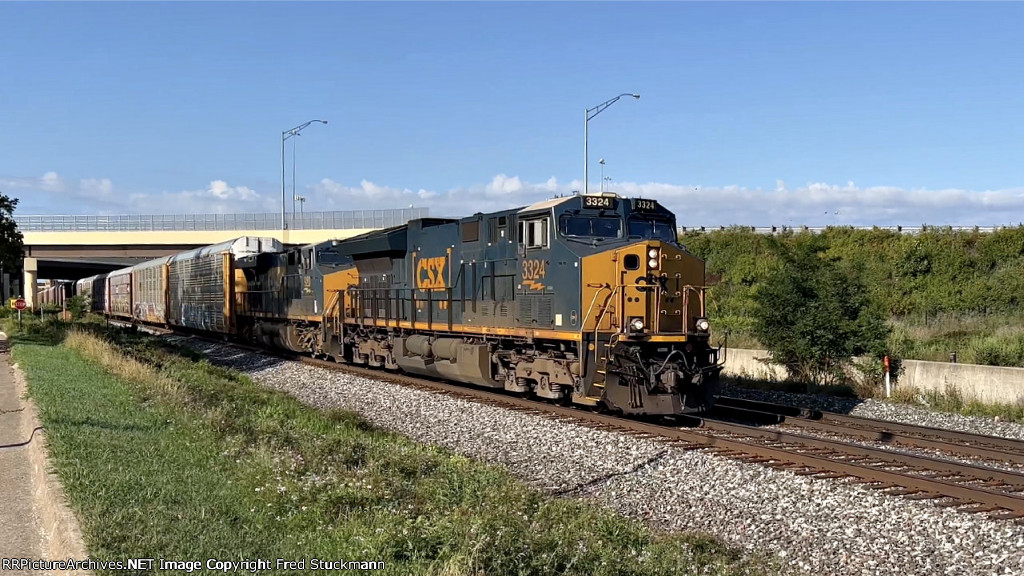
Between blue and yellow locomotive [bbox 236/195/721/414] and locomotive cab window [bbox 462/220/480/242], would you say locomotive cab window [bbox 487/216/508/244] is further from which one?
locomotive cab window [bbox 462/220/480/242]

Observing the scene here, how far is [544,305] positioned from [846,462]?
5220 millimetres

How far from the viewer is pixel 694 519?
7.68 meters

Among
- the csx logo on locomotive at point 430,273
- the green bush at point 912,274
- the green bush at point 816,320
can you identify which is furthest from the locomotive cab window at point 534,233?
the green bush at point 912,274

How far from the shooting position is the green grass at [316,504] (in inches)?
224

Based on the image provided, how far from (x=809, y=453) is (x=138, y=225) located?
163 feet

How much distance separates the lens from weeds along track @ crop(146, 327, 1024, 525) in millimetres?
8242

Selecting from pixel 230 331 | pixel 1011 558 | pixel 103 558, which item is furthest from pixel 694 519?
pixel 230 331

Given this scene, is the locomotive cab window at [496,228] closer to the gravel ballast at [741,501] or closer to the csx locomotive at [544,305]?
the csx locomotive at [544,305]

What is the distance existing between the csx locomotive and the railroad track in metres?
0.42

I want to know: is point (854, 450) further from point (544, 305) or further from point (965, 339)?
point (965, 339)

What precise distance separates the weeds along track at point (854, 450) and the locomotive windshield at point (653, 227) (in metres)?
2.95

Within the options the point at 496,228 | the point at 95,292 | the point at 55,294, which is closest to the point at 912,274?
Answer: the point at 496,228

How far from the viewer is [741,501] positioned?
8203 millimetres

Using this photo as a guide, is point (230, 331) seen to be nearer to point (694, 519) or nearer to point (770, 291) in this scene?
point (770, 291)
